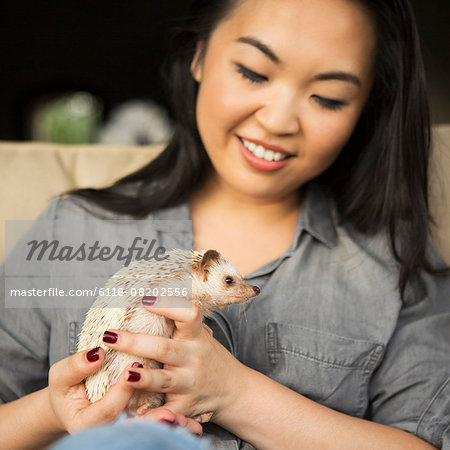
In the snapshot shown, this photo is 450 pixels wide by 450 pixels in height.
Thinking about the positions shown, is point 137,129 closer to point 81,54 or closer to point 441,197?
point 81,54

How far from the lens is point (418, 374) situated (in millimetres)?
1062

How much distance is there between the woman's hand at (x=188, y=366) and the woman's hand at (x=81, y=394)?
0.09 ft

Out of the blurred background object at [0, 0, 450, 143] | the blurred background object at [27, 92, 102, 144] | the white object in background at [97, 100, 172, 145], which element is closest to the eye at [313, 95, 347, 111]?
the white object in background at [97, 100, 172, 145]

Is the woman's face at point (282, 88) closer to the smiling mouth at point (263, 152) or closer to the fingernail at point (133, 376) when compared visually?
the smiling mouth at point (263, 152)

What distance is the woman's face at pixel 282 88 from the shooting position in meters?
0.97

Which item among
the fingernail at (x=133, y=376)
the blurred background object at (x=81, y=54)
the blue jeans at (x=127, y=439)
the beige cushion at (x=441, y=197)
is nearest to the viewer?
the blue jeans at (x=127, y=439)

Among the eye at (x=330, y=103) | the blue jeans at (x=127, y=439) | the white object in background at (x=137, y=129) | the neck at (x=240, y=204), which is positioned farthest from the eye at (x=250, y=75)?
the white object in background at (x=137, y=129)

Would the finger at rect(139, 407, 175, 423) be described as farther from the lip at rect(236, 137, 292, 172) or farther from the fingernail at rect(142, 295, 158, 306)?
the lip at rect(236, 137, 292, 172)

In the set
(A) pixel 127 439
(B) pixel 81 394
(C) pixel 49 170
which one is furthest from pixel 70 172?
(A) pixel 127 439

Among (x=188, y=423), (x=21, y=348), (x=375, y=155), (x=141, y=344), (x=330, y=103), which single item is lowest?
(x=21, y=348)

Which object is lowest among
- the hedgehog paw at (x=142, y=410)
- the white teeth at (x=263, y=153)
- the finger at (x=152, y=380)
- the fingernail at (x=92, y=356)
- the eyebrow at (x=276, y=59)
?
the hedgehog paw at (x=142, y=410)

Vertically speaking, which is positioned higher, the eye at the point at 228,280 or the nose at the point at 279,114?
the nose at the point at 279,114

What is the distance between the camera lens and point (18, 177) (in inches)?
55.2

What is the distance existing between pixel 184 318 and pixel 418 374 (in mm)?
580
